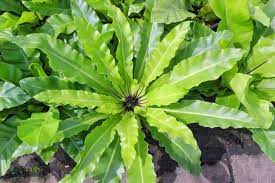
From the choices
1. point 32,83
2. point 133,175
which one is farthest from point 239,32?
point 32,83

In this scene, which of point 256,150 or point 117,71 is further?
point 256,150

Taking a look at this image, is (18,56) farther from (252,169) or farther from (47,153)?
(252,169)

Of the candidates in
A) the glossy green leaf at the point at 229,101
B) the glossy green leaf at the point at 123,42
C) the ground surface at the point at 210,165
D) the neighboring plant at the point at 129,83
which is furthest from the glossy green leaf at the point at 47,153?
the glossy green leaf at the point at 229,101

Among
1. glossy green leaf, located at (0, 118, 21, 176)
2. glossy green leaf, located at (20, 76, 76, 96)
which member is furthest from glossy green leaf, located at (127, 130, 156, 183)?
glossy green leaf, located at (0, 118, 21, 176)

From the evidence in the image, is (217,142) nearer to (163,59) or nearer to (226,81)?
(226,81)

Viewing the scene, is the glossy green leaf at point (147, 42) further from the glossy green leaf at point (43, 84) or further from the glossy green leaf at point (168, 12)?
the glossy green leaf at point (43, 84)

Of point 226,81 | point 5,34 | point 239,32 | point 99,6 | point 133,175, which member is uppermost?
point 99,6

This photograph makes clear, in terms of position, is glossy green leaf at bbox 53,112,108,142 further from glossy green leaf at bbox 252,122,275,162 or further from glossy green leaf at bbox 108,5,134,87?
glossy green leaf at bbox 252,122,275,162
